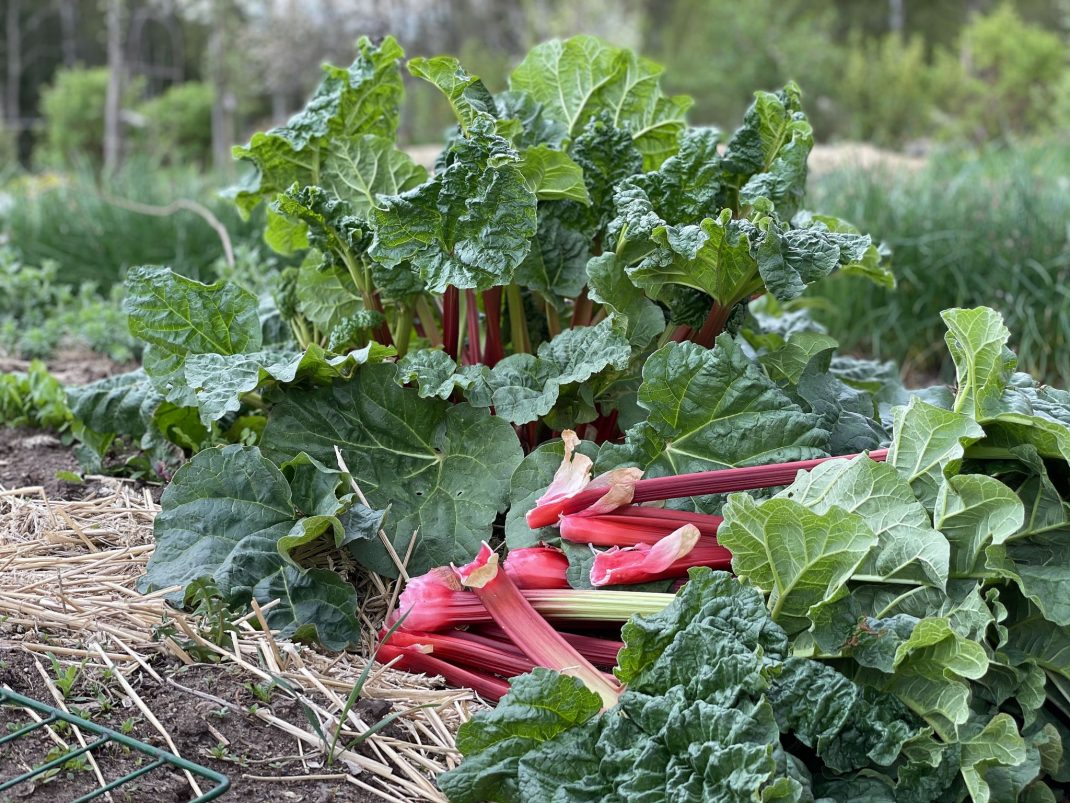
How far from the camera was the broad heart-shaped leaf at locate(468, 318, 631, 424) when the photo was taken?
1691 millimetres

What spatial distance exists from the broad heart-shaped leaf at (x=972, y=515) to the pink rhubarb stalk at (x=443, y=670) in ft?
2.25

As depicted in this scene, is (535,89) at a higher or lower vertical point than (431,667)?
higher

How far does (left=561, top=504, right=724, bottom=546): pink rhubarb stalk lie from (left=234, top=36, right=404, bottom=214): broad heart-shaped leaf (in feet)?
→ 3.42

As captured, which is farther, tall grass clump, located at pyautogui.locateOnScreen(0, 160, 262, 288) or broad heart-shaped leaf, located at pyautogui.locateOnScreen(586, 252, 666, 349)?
tall grass clump, located at pyautogui.locateOnScreen(0, 160, 262, 288)

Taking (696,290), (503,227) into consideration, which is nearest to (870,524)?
(696,290)

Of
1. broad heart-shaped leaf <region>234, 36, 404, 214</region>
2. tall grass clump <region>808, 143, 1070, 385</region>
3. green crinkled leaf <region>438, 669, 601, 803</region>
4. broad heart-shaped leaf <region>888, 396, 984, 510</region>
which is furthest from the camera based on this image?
tall grass clump <region>808, 143, 1070, 385</region>

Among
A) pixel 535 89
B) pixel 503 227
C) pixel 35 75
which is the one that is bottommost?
pixel 35 75

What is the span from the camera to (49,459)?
7.58 feet

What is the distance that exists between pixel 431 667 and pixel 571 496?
353mm

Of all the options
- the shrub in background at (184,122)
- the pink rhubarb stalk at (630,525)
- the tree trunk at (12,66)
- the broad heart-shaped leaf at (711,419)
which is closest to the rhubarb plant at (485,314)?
the broad heart-shaped leaf at (711,419)

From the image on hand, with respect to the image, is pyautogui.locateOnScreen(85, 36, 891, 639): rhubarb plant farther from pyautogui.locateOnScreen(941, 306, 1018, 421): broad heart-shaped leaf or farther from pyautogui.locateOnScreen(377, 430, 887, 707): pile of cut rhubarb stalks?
pyautogui.locateOnScreen(941, 306, 1018, 421): broad heart-shaped leaf

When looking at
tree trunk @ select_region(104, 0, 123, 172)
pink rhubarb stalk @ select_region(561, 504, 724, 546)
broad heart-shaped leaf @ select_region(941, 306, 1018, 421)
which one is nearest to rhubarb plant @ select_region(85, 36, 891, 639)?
pink rhubarb stalk @ select_region(561, 504, 724, 546)

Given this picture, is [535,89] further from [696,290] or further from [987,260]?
[987,260]

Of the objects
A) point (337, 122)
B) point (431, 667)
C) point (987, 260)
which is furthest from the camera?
point (987, 260)
